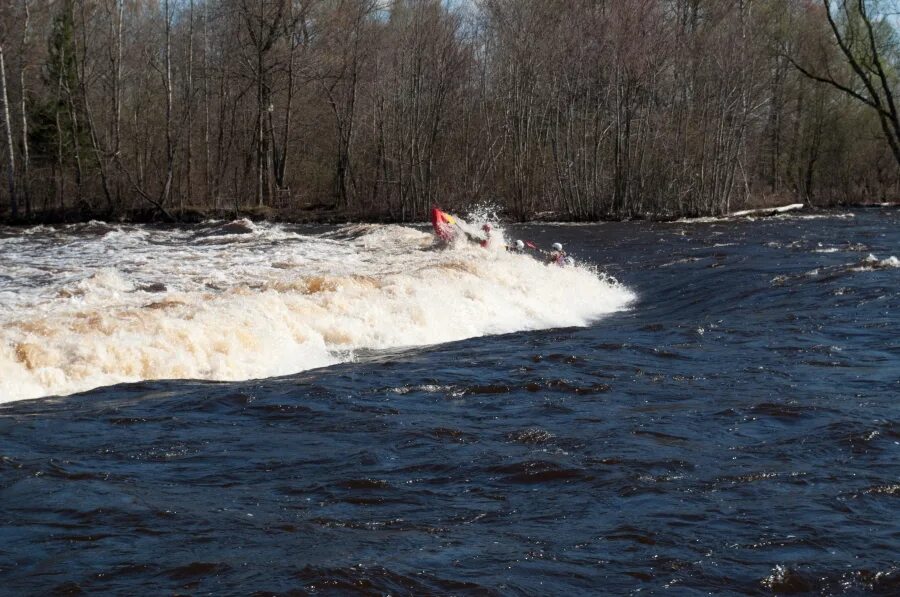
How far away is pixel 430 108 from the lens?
36.0m

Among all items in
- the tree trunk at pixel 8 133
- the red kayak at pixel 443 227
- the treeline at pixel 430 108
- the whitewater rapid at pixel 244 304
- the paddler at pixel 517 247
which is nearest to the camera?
the whitewater rapid at pixel 244 304

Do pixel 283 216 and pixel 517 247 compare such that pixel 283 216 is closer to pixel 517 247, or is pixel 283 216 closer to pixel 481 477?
pixel 517 247

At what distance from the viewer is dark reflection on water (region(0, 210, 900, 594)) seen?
14.8 ft

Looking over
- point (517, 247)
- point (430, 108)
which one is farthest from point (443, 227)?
point (430, 108)

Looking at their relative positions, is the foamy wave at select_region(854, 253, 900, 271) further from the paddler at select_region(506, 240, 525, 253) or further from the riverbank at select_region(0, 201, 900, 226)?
the riverbank at select_region(0, 201, 900, 226)

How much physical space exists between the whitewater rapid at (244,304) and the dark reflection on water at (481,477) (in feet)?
2.66

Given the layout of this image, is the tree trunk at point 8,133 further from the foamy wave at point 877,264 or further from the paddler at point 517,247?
the foamy wave at point 877,264

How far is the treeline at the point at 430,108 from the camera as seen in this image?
32.9 m

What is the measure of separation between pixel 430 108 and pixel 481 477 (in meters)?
31.2

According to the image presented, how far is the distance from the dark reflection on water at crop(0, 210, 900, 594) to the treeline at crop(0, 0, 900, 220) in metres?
23.4

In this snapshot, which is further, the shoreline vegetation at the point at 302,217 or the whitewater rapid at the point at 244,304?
the shoreline vegetation at the point at 302,217

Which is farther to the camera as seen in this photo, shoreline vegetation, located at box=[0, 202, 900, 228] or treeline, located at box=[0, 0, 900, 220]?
treeline, located at box=[0, 0, 900, 220]

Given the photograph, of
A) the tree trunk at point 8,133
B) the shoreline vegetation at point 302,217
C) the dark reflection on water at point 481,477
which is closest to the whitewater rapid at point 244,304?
the dark reflection on water at point 481,477

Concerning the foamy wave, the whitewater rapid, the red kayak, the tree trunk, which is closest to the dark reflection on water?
the whitewater rapid
